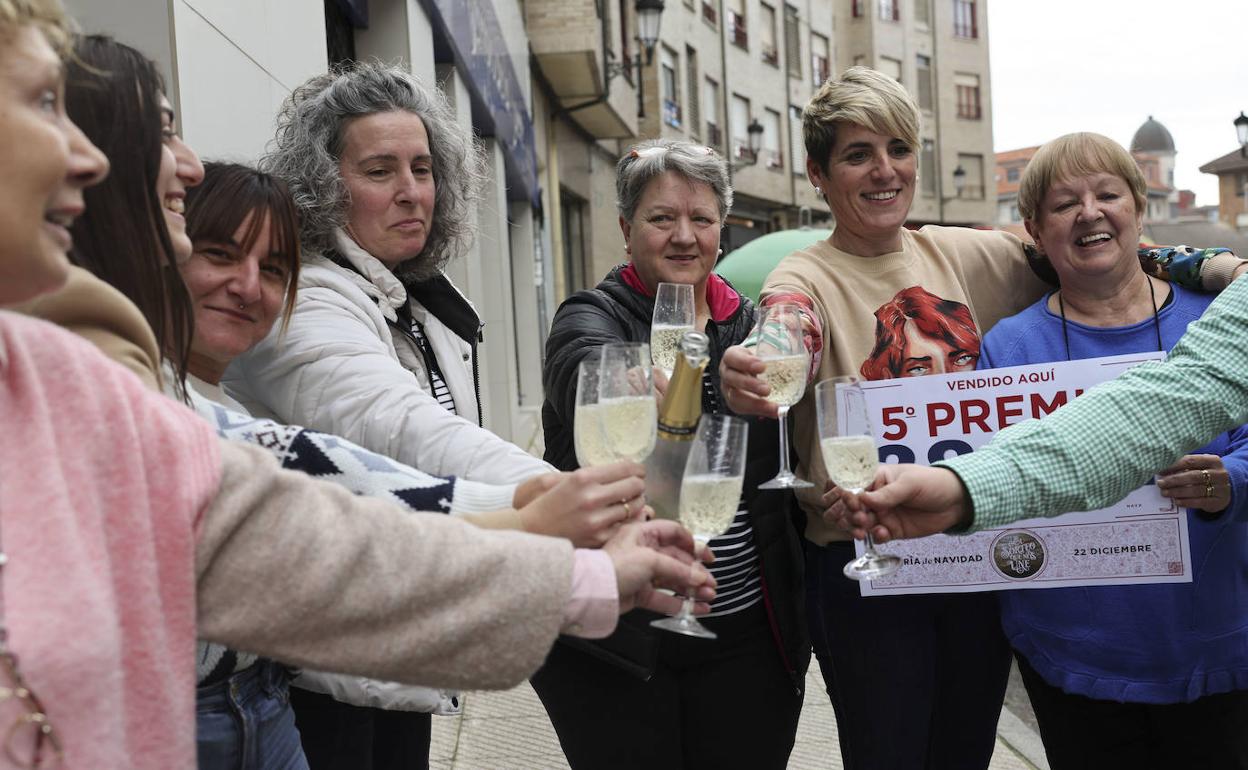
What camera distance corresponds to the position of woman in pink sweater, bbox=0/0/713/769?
110cm

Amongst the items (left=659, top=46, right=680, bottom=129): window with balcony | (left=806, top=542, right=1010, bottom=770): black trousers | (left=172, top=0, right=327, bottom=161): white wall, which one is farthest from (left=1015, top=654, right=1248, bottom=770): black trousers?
(left=659, top=46, right=680, bottom=129): window with balcony

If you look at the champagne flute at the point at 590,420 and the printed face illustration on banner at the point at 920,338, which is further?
the printed face illustration on banner at the point at 920,338

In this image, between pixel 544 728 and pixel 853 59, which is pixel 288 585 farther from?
pixel 853 59

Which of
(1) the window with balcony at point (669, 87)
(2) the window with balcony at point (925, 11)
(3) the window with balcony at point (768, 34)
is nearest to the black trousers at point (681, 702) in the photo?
(1) the window with balcony at point (669, 87)

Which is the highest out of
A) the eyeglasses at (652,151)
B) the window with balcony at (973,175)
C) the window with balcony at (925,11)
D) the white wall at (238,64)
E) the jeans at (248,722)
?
the window with balcony at (925,11)

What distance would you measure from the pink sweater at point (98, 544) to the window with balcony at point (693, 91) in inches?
1083

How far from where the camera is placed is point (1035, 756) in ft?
15.0

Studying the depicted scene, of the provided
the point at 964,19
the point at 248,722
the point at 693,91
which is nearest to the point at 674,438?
the point at 248,722

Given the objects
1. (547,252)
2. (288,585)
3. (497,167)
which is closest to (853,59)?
(547,252)

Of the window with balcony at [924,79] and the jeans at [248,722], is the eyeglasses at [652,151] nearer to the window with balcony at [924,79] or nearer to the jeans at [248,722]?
the jeans at [248,722]

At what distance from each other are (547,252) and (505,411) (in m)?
6.34

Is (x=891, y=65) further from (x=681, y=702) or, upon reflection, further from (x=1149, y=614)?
(x=681, y=702)

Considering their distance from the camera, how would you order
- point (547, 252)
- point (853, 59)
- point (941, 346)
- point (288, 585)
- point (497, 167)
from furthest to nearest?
point (853, 59) < point (547, 252) < point (497, 167) < point (941, 346) < point (288, 585)

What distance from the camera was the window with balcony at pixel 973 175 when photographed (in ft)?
139
